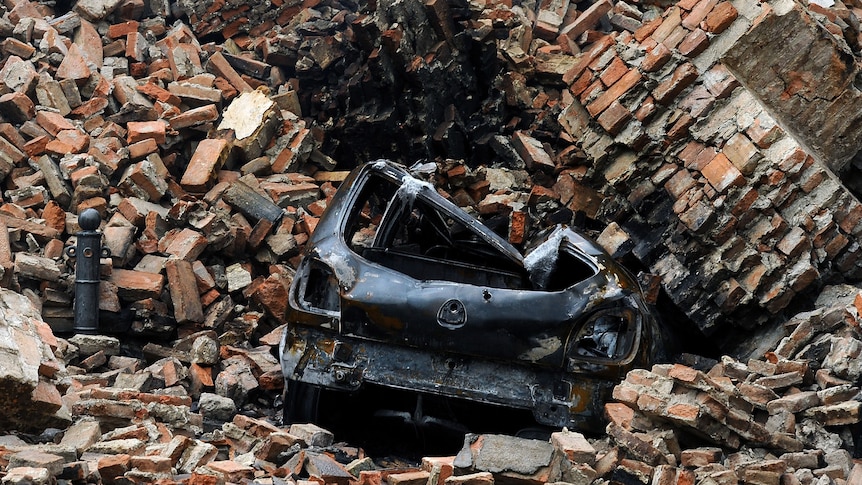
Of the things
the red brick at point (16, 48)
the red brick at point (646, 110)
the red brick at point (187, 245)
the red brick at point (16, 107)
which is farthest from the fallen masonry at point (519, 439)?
the red brick at point (16, 48)

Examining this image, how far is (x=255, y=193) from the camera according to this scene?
870cm

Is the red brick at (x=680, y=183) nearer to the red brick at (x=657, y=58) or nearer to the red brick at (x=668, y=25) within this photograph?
the red brick at (x=657, y=58)

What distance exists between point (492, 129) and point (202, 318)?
330cm

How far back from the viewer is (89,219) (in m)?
7.42

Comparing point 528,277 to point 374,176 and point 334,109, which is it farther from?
point 334,109

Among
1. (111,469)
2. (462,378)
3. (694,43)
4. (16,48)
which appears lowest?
(111,469)

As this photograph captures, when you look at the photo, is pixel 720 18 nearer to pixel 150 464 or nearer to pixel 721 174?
pixel 721 174

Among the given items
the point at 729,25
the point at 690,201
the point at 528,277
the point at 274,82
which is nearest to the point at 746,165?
the point at 690,201

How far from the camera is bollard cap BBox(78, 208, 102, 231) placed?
743cm

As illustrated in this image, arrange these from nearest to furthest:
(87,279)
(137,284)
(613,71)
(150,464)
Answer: (150,464)
(87,279)
(137,284)
(613,71)

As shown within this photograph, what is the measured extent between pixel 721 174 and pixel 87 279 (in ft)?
15.5

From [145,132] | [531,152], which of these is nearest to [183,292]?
[145,132]

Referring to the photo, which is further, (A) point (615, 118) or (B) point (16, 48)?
(B) point (16, 48)

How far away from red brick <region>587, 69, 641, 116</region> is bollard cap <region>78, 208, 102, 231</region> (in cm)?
398
